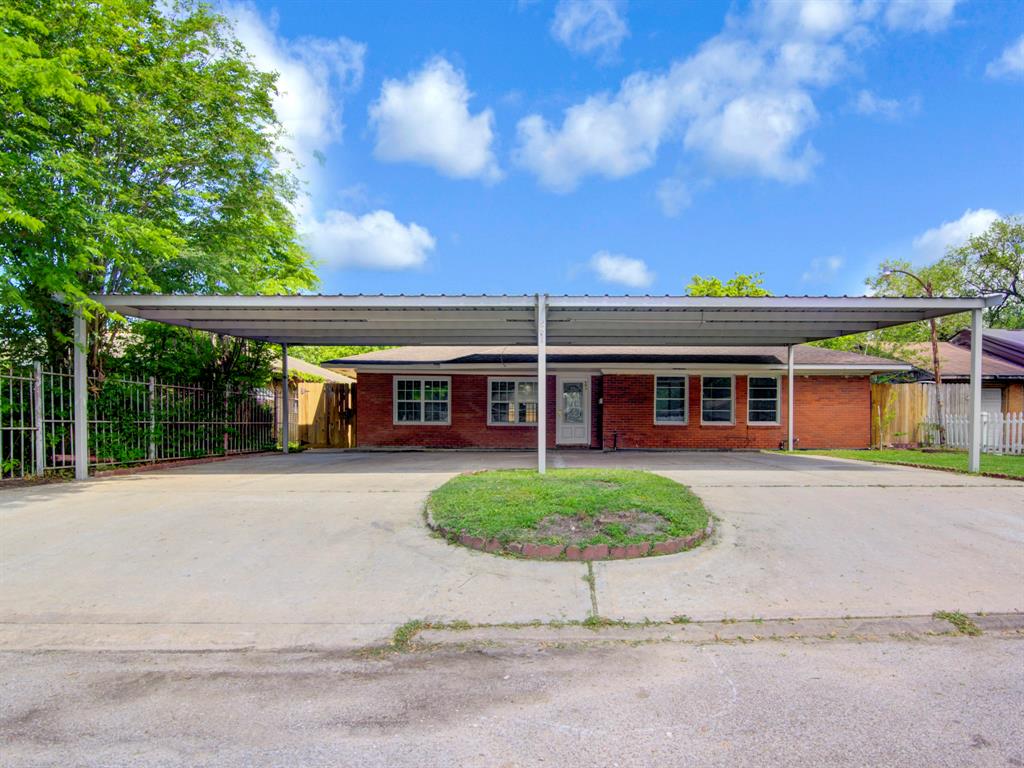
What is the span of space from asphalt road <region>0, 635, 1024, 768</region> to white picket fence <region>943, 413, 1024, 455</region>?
15689 millimetres

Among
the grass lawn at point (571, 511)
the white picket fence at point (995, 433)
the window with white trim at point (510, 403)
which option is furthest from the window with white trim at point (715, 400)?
the grass lawn at point (571, 511)

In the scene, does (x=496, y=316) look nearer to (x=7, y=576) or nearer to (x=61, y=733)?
(x=7, y=576)

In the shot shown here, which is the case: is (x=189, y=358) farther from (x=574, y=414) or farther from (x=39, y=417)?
(x=574, y=414)

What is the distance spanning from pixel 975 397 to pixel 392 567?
441 inches

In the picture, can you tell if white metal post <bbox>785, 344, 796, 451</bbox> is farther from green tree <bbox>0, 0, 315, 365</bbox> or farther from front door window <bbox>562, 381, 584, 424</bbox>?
green tree <bbox>0, 0, 315, 365</bbox>

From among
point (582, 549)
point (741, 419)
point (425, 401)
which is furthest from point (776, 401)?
point (582, 549)

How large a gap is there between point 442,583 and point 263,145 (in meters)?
10.6

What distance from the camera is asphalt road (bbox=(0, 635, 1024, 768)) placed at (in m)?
2.86

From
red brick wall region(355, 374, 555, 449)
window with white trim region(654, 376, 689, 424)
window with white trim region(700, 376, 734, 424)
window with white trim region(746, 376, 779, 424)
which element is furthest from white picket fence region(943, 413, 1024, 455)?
red brick wall region(355, 374, 555, 449)

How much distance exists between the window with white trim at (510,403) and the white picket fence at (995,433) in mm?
11760

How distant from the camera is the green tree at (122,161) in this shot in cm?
825

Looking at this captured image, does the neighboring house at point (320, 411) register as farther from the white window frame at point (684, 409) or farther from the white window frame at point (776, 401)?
the white window frame at point (776, 401)

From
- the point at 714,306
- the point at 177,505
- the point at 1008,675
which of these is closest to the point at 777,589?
the point at 1008,675

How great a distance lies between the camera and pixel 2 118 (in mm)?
8258
